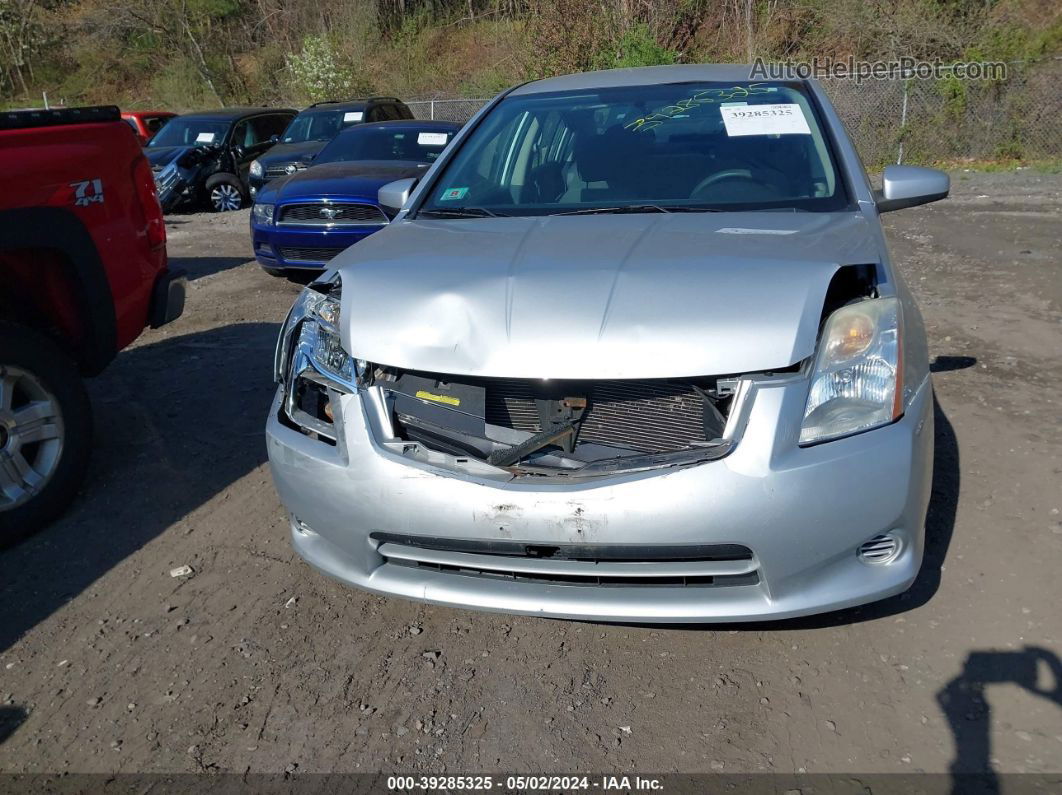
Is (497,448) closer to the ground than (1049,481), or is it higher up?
higher up

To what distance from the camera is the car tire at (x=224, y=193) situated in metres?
14.3

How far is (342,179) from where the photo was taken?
823 cm

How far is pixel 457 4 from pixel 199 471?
32.7 metres

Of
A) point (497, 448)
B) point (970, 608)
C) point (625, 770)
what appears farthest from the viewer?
point (970, 608)

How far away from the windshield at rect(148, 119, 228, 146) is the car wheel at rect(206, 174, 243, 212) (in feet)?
2.14

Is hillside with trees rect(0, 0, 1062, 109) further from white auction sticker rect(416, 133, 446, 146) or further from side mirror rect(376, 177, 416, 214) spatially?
side mirror rect(376, 177, 416, 214)

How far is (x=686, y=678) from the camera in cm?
274

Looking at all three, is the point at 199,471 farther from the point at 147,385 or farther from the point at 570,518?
the point at 570,518

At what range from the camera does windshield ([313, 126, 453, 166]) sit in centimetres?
942

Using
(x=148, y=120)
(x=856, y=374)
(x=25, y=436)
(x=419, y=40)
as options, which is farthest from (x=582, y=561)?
(x=419, y=40)

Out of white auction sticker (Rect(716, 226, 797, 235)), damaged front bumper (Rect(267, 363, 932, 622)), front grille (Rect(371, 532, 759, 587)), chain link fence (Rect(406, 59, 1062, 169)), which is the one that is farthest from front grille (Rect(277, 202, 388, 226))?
chain link fence (Rect(406, 59, 1062, 169))

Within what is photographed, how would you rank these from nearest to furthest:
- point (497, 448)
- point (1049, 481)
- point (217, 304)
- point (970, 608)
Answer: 1. point (497, 448)
2. point (970, 608)
3. point (1049, 481)
4. point (217, 304)

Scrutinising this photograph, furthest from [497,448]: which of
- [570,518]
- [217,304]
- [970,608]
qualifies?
[217,304]

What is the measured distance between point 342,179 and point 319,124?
243 inches
